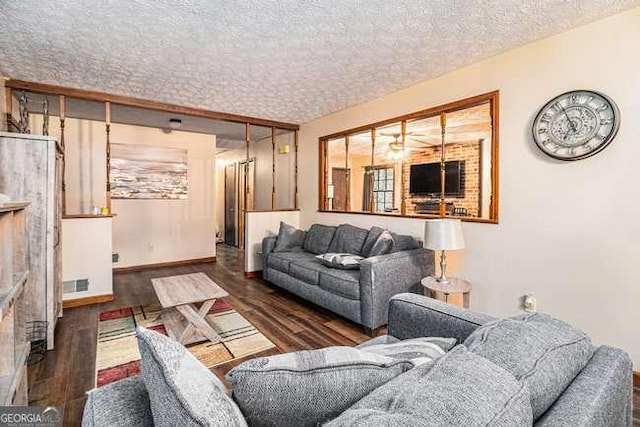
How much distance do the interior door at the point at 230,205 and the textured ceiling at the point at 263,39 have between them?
4.23 metres

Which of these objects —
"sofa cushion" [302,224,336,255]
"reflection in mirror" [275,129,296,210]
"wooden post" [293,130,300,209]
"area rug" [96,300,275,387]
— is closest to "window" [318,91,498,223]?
"sofa cushion" [302,224,336,255]

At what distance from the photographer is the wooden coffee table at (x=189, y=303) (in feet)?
Answer: 8.19

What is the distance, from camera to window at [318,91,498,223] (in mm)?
A: 4781

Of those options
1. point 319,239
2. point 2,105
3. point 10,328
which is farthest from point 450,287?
point 2,105

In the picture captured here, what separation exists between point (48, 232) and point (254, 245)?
2597 millimetres

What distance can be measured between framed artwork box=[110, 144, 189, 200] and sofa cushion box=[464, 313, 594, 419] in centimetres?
568

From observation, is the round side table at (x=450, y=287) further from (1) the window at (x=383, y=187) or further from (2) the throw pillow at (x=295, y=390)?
(1) the window at (x=383, y=187)

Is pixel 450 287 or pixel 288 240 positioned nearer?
pixel 450 287

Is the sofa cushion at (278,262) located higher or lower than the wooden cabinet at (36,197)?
lower

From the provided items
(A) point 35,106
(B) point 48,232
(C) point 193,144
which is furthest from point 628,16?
(A) point 35,106

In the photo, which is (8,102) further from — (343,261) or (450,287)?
(450,287)

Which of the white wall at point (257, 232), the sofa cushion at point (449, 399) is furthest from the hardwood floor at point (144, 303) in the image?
the sofa cushion at point (449, 399)

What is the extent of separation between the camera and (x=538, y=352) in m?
0.83

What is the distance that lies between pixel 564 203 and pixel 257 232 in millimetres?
3720
